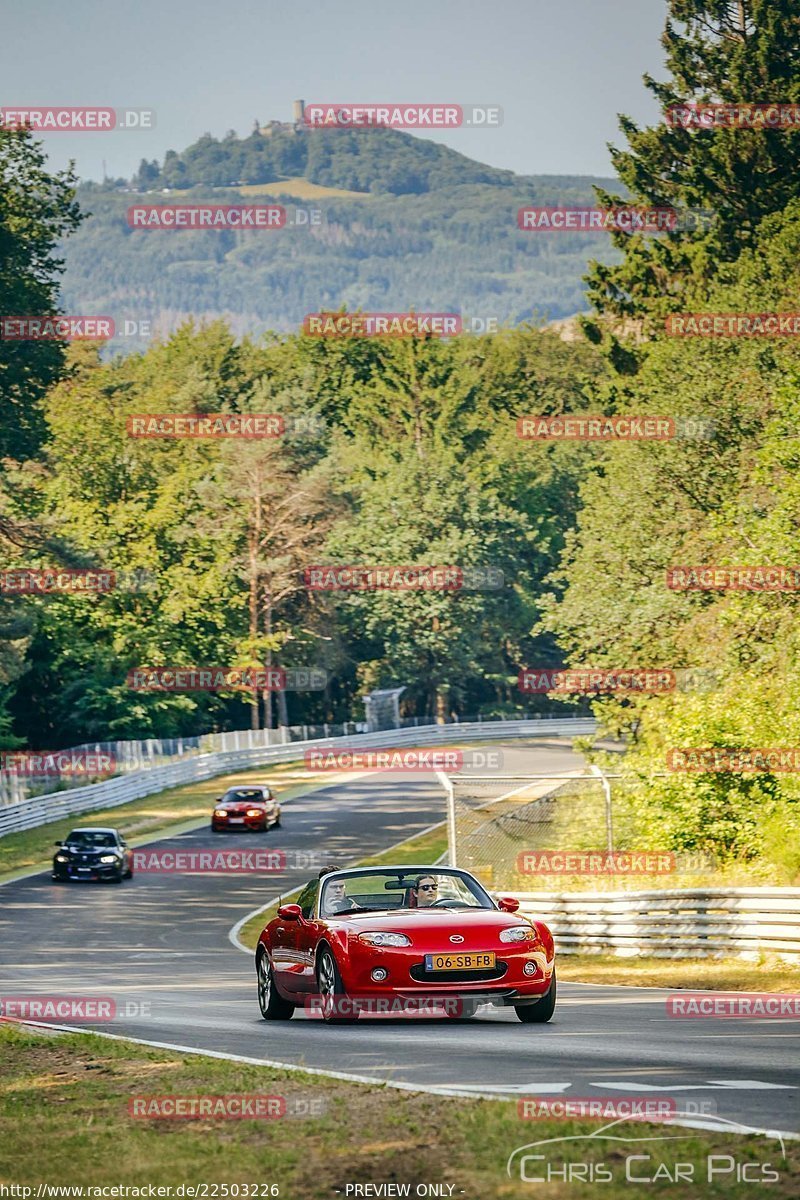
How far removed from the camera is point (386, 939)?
13.1 meters

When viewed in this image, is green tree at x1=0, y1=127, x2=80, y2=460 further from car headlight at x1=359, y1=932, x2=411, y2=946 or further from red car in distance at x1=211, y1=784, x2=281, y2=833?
car headlight at x1=359, y1=932, x2=411, y2=946

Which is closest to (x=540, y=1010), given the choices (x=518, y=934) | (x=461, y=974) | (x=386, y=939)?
(x=518, y=934)

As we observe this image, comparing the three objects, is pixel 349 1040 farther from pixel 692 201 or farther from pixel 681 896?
pixel 692 201

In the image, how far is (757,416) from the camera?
46.2 meters

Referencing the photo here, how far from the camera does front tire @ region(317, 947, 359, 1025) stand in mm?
13375

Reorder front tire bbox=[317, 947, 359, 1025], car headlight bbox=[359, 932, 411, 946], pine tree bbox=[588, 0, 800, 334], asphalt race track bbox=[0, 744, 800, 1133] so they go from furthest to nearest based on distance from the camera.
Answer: pine tree bbox=[588, 0, 800, 334], front tire bbox=[317, 947, 359, 1025], car headlight bbox=[359, 932, 411, 946], asphalt race track bbox=[0, 744, 800, 1133]

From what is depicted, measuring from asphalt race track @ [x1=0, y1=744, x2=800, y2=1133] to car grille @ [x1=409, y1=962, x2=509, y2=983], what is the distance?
1.26ft

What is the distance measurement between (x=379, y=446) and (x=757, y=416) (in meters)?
59.1

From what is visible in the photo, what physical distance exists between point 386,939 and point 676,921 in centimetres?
962

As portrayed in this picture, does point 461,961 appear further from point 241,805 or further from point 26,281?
point 26,281

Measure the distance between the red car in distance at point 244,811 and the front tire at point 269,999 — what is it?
110ft

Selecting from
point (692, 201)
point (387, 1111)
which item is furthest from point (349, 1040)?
point (692, 201)

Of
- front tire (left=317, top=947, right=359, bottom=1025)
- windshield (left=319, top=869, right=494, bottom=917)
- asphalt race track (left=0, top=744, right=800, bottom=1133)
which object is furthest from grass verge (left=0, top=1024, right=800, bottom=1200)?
windshield (left=319, top=869, right=494, bottom=917)

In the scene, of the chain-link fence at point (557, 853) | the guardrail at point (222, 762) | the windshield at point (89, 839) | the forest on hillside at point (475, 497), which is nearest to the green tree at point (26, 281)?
the forest on hillside at point (475, 497)
